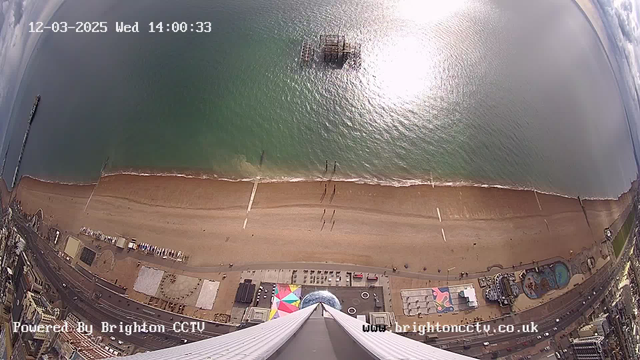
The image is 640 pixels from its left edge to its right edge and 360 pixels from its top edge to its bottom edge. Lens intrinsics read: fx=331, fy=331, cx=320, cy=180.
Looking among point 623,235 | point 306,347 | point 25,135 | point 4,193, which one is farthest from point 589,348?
point 25,135

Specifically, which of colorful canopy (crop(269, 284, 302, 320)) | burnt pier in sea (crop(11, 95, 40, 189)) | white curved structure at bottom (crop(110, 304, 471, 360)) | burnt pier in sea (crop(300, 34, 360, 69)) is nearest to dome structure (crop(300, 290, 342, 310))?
colorful canopy (crop(269, 284, 302, 320))

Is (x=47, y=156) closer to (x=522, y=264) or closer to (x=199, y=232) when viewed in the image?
(x=199, y=232)

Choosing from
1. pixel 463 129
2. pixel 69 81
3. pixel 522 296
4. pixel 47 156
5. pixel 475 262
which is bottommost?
pixel 522 296

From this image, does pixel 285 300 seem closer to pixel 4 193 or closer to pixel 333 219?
pixel 333 219

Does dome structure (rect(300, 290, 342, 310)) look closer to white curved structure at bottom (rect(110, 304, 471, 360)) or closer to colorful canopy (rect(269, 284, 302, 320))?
colorful canopy (rect(269, 284, 302, 320))

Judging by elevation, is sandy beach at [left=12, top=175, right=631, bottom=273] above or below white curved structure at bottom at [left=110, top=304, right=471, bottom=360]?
above

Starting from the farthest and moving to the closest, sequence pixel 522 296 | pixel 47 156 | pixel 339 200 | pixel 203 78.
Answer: pixel 203 78 → pixel 47 156 → pixel 339 200 → pixel 522 296

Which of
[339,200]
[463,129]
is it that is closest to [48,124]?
[339,200]
